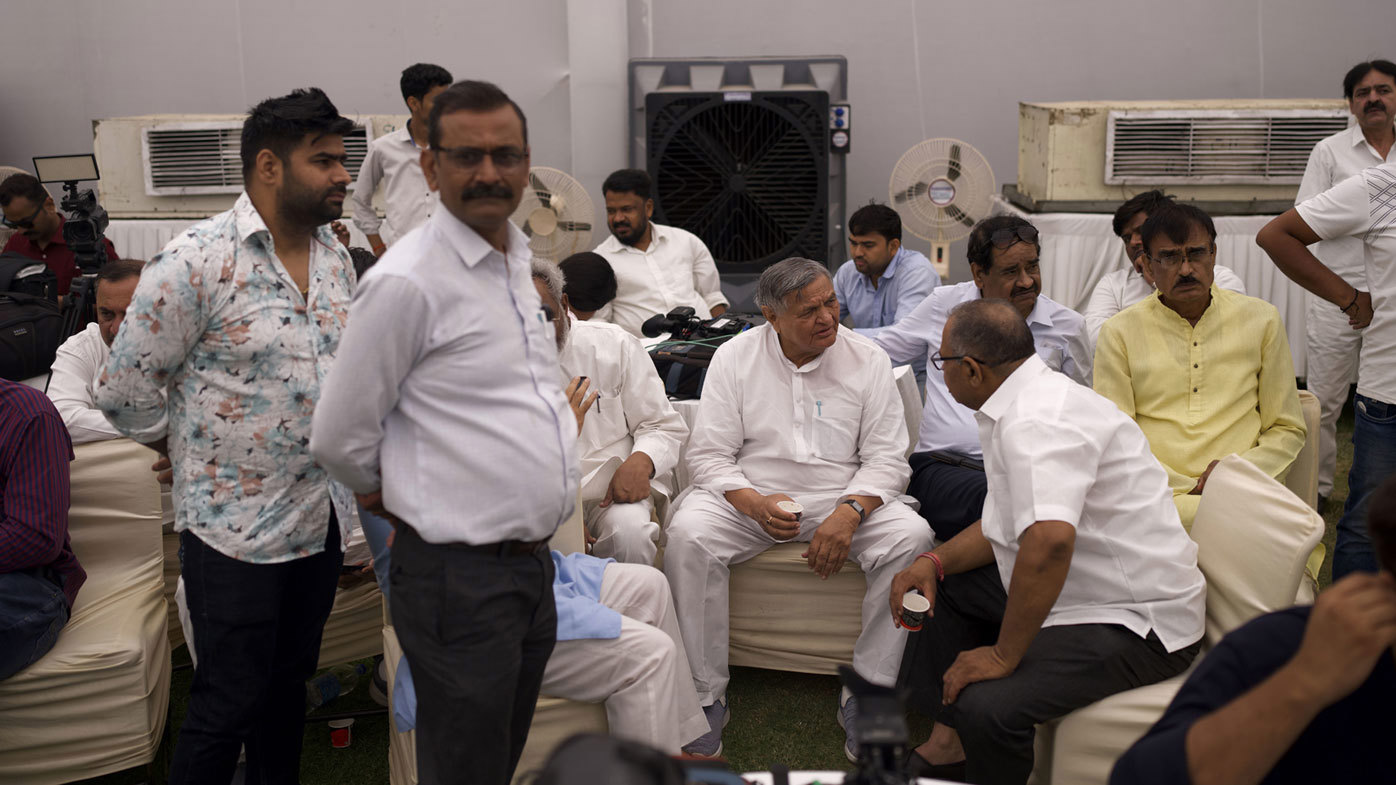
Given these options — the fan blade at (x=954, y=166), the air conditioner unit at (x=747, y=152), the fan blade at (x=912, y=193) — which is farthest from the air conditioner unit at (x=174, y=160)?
the fan blade at (x=954, y=166)

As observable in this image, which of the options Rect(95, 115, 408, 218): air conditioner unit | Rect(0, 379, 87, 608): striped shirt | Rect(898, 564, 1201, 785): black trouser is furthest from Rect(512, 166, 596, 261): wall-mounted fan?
Rect(898, 564, 1201, 785): black trouser

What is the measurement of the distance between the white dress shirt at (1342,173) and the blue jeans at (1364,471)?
1235mm

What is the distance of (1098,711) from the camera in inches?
85.4

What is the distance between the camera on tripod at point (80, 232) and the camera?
12.7 feet

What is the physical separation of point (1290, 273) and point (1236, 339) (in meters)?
0.28

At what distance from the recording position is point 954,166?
5.25m

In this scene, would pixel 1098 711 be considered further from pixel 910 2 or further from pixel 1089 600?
pixel 910 2

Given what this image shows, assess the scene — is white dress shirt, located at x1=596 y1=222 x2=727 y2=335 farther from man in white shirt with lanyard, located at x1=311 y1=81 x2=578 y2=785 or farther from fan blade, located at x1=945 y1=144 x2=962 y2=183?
man in white shirt with lanyard, located at x1=311 y1=81 x2=578 y2=785

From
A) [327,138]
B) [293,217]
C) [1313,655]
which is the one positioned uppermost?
[327,138]

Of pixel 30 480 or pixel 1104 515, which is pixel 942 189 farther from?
pixel 30 480

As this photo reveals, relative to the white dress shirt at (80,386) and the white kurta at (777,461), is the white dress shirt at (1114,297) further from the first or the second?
the white dress shirt at (80,386)

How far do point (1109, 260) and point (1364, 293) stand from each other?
2535mm

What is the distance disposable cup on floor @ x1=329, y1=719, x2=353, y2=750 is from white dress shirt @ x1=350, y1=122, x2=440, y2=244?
2.59 m

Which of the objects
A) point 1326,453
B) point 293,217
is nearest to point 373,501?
point 293,217
